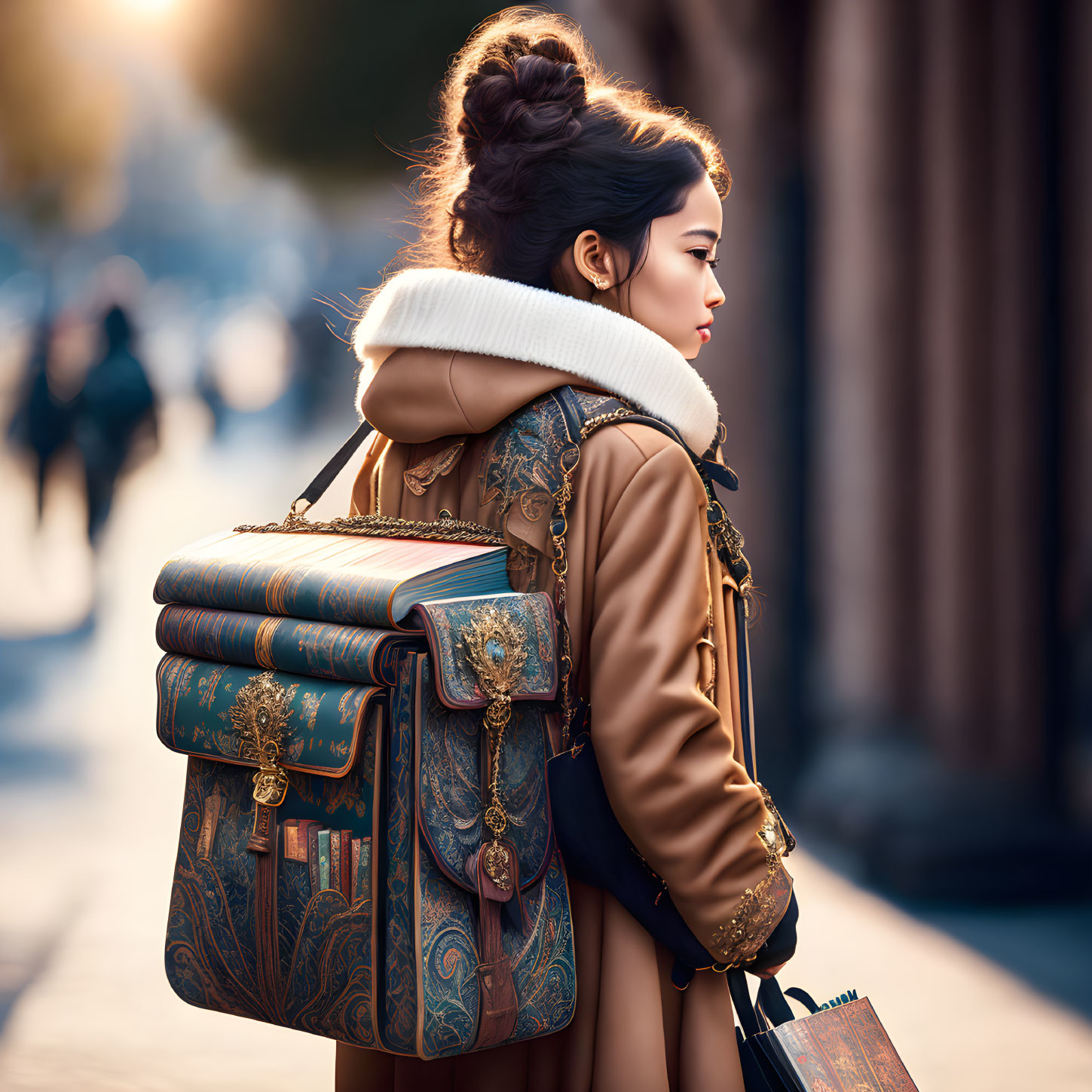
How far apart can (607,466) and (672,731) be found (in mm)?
225

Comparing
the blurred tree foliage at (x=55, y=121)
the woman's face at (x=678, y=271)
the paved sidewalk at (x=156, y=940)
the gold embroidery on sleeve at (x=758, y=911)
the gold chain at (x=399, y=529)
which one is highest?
the blurred tree foliage at (x=55, y=121)

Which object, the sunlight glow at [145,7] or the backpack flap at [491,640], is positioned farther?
the sunlight glow at [145,7]

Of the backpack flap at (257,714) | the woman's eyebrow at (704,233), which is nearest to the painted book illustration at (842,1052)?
the backpack flap at (257,714)

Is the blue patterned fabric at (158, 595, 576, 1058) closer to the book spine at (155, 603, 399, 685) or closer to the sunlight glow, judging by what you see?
the book spine at (155, 603, 399, 685)

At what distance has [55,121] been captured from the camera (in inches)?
167

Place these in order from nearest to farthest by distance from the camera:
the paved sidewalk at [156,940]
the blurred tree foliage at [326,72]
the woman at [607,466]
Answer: the woman at [607,466] → the paved sidewalk at [156,940] → the blurred tree foliage at [326,72]

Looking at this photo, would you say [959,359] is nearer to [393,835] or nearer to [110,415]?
[110,415]

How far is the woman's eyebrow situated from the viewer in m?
1.13

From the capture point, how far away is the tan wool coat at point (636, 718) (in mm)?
949

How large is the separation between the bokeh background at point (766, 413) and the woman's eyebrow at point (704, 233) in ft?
6.19

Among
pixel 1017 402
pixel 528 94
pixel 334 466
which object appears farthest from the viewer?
pixel 1017 402

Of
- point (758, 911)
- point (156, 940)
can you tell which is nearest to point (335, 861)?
point (758, 911)

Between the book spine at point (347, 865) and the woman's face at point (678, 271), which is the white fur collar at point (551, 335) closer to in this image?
the woman's face at point (678, 271)

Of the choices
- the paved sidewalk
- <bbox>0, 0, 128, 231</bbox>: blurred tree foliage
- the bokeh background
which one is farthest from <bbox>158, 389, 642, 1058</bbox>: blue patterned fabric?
<bbox>0, 0, 128, 231</bbox>: blurred tree foliage
